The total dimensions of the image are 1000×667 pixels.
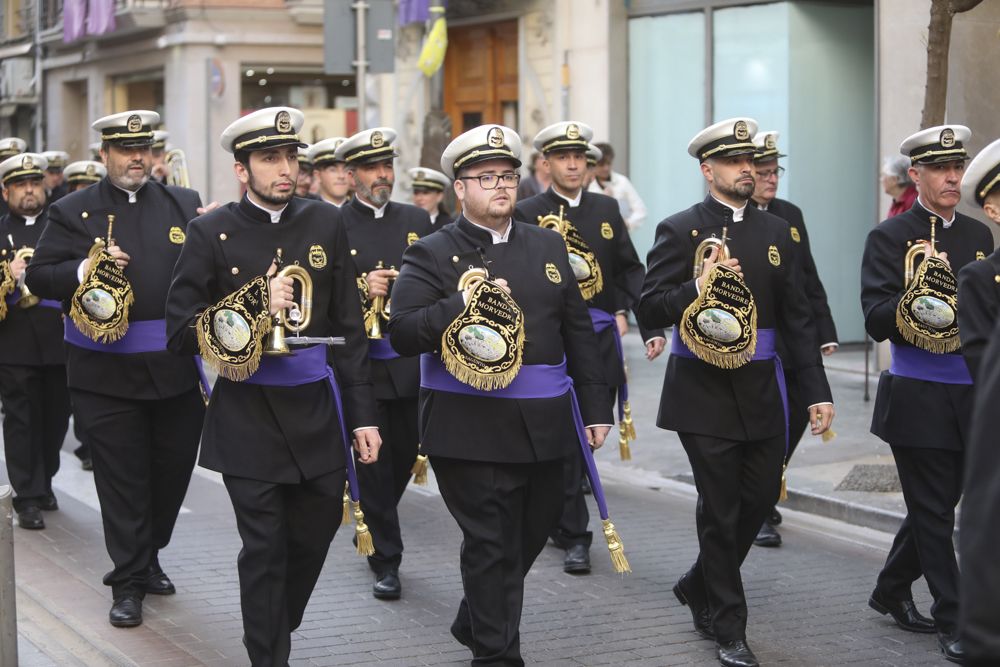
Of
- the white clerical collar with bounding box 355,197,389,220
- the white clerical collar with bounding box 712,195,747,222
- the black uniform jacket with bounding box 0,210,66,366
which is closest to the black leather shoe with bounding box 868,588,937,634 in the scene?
the white clerical collar with bounding box 712,195,747,222

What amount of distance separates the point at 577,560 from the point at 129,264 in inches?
103

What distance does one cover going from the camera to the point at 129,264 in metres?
7.66

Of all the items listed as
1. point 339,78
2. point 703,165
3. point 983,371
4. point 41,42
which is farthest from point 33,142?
point 983,371

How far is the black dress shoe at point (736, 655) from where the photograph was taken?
650 centimetres

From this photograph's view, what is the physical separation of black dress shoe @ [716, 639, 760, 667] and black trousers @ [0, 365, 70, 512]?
4.67 metres

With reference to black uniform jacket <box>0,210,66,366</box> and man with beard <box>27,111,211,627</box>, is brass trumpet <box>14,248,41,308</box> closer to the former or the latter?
black uniform jacket <box>0,210,66,366</box>

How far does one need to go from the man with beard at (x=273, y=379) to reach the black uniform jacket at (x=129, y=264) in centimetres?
143

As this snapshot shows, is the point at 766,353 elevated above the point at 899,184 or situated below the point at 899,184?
below

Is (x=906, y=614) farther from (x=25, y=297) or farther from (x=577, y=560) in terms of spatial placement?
(x=25, y=297)

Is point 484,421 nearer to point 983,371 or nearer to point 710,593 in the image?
point 710,593

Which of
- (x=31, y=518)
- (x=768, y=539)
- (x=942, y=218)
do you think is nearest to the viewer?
(x=942, y=218)

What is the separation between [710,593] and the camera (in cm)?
663

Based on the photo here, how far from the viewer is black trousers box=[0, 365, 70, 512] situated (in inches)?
379

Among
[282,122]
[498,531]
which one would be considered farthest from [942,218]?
[282,122]
